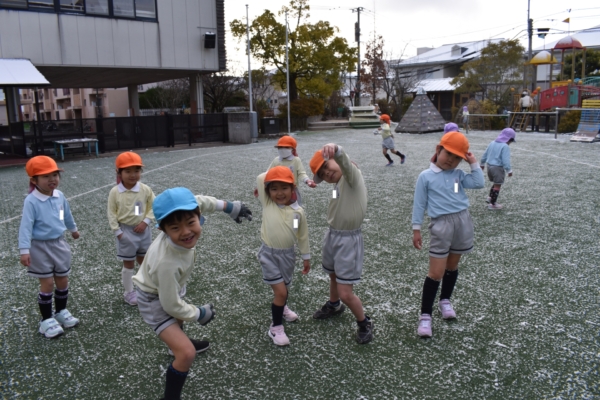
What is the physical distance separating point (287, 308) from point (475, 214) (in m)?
4.68

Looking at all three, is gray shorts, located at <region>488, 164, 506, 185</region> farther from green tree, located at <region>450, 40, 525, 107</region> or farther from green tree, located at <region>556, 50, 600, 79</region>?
green tree, located at <region>556, 50, 600, 79</region>

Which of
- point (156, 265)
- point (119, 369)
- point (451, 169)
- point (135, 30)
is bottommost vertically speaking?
point (119, 369)

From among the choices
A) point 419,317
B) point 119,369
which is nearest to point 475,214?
point 419,317

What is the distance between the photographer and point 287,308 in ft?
13.4

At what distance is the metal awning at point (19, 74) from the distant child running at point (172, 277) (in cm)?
1541

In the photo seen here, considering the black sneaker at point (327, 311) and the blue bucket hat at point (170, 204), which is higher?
the blue bucket hat at point (170, 204)

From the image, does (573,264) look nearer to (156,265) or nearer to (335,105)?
(156,265)

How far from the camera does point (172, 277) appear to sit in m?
2.69

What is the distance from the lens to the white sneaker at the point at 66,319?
13.0ft

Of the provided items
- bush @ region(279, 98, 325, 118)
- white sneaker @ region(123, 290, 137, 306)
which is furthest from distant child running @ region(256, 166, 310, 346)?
bush @ region(279, 98, 325, 118)

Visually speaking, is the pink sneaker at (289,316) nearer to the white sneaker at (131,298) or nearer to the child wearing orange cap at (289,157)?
the white sneaker at (131,298)

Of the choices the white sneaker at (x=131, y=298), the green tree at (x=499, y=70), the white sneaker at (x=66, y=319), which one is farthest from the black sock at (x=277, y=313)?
the green tree at (x=499, y=70)

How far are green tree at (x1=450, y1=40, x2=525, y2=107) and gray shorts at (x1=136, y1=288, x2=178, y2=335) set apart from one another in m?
30.8

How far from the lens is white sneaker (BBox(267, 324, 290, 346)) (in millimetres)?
3594
